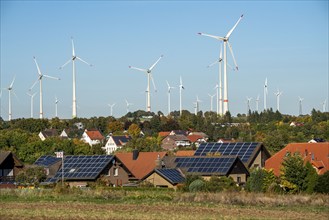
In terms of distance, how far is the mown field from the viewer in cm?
3341

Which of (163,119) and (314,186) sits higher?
(163,119)

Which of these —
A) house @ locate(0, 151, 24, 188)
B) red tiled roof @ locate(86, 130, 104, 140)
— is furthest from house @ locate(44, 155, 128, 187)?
red tiled roof @ locate(86, 130, 104, 140)

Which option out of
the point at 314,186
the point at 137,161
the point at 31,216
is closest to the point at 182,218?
the point at 31,216

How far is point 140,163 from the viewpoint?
73562 millimetres

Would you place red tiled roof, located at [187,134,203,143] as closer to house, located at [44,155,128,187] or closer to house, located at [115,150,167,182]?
house, located at [115,150,167,182]

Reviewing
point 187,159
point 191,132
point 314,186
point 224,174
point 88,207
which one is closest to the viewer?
point 88,207

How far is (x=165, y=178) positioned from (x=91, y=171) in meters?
6.20

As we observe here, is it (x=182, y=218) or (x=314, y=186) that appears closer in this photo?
(x=182, y=218)

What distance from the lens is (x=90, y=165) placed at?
67.4m

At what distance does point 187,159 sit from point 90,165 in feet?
27.2

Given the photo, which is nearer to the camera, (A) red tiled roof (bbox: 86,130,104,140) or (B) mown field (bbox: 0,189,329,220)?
(B) mown field (bbox: 0,189,329,220)

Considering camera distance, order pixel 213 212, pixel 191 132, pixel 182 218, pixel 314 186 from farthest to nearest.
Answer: pixel 191 132, pixel 314 186, pixel 213 212, pixel 182 218

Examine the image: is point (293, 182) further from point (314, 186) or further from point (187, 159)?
point (187, 159)

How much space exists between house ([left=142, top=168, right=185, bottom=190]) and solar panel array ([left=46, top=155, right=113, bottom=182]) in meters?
3.76
